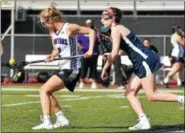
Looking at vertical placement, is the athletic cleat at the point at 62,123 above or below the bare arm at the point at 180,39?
below

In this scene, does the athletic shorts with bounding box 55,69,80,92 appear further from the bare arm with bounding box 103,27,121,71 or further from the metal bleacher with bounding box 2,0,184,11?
the metal bleacher with bounding box 2,0,184,11

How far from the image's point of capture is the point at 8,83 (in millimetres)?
23125

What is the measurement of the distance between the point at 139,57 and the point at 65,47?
1.10 metres

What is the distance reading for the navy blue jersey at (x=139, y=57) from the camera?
905 centimetres

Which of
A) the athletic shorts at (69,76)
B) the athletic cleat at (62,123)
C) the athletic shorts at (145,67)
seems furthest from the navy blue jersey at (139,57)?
the athletic cleat at (62,123)

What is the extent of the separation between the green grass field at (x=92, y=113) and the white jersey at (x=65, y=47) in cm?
91

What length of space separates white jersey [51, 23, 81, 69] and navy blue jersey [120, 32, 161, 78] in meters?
0.71

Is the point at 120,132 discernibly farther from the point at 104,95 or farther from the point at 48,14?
the point at 104,95

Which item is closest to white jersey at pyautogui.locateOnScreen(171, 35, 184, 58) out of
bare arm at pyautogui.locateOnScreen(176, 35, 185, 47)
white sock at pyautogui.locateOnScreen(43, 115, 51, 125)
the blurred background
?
bare arm at pyautogui.locateOnScreen(176, 35, 185, 47)

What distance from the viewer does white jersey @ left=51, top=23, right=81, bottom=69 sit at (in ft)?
30.5

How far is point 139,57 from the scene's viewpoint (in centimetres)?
912

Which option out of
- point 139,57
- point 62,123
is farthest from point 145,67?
point 62,123

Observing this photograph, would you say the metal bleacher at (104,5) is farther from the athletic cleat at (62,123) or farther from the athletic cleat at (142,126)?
the athletic cleat at (142,126)

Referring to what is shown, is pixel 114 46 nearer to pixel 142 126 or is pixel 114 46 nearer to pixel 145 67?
pixel 145 67
